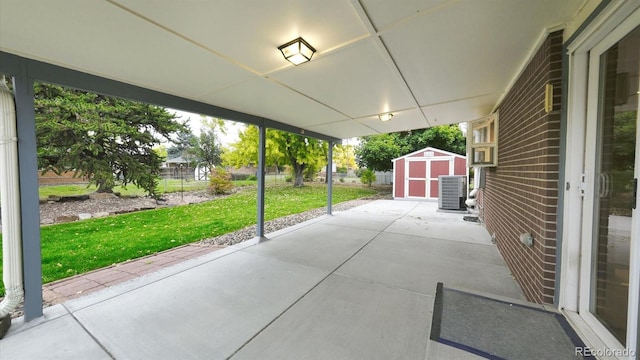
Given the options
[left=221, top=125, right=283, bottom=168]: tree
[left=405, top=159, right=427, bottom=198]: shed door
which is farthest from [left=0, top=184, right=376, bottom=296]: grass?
[left=405, top=159, right=427, bottom=198]: shed door

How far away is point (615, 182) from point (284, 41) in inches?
102

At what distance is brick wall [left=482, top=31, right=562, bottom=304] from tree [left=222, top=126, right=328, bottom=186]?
1080 cm

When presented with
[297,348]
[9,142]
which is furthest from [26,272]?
[297,348]

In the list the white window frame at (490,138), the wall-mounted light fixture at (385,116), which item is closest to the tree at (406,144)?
the wall-mounted light fixture at (385,116)

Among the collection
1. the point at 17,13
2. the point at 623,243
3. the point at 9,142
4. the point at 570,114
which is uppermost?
the point at 17,13

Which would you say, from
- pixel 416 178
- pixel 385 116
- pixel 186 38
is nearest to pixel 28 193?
pixel 186 38

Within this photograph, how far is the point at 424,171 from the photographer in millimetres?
10781

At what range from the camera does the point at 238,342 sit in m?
1.75

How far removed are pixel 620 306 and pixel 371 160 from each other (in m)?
13.9

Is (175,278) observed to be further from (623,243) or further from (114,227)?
(114,227)

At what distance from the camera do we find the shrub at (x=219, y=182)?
11.3 meters

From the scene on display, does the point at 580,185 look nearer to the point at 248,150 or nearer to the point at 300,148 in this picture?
the point at 300,148

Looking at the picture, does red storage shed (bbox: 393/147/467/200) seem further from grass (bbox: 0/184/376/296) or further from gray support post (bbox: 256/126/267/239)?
gray support post (bbox: 256/126/267/239)

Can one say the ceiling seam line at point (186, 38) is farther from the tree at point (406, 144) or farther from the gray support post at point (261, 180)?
the tree at point (406, 144)
